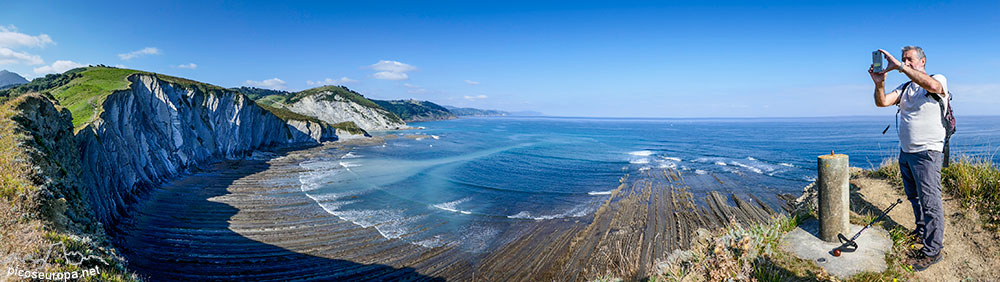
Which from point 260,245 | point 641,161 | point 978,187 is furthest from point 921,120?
point 641,161

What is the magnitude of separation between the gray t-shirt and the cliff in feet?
350

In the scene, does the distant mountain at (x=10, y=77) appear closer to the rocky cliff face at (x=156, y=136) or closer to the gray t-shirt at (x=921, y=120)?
the rocky cliff face at (x=156, y=136)

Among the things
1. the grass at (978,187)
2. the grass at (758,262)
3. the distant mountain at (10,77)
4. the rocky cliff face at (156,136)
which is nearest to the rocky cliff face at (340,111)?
the rocky cliff face at (156,136)

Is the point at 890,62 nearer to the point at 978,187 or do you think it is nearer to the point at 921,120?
the point at 921,120

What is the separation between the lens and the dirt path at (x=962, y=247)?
16.7 feet

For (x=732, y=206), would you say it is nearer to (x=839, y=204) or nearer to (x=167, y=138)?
(x=839, y=204)

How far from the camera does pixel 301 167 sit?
A: 3528cm

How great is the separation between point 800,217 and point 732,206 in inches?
589

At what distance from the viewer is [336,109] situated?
10462cm

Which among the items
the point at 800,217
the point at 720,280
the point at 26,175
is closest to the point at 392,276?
the point at 26,175

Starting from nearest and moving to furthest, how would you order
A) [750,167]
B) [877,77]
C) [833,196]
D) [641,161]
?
1. [877,77]
2. [833,196]
3. [750,167]
4. [641,161]

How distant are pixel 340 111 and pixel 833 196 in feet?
362

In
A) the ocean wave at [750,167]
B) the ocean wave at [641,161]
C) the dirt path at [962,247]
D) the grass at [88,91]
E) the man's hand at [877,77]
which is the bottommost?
the ocean wave at [641,161]

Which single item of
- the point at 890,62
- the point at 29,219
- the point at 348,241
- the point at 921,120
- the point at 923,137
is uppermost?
the point at 890,62
